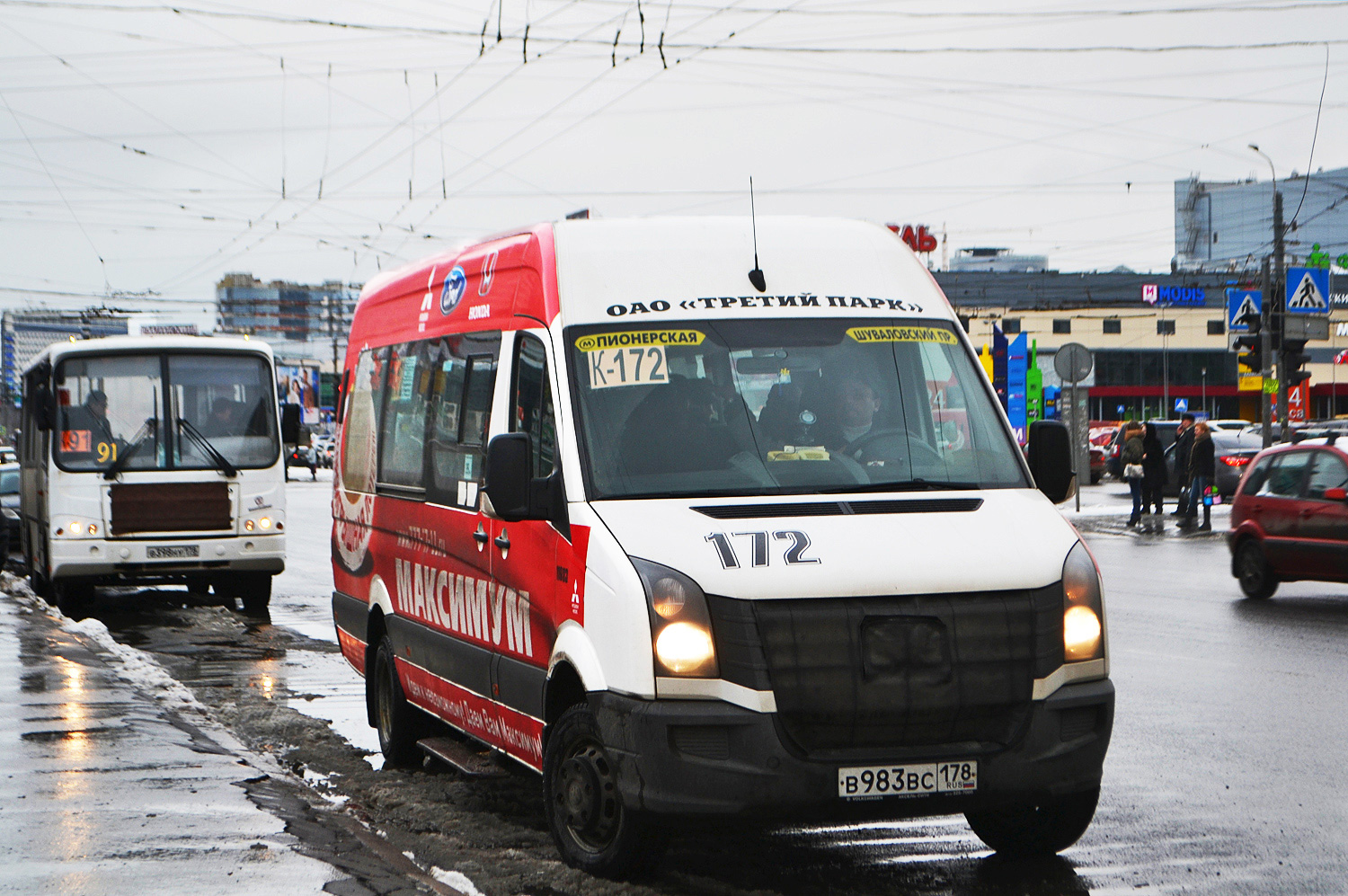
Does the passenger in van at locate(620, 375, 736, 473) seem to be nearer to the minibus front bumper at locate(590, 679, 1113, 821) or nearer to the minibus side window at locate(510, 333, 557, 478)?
the minibus side window at locate(510, 333, 557, 478)

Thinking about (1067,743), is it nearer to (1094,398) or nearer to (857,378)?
(857,378)

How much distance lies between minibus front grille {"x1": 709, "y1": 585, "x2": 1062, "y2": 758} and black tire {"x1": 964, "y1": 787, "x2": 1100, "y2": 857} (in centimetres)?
59

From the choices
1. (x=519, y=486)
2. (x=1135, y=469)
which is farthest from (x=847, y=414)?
(x=1135, y=469)

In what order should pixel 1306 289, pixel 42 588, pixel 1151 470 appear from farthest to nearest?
pixel 1151 470 → pixel 1306 289 → pixel 42 588

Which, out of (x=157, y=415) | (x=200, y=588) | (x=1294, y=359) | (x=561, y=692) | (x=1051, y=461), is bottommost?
(x=200, y=588)

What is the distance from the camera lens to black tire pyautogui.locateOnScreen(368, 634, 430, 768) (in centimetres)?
805

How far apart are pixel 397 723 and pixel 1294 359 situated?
21.6 m

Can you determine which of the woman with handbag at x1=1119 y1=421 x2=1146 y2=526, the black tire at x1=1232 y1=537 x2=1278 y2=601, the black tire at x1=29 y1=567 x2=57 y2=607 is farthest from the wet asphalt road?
the woman with handbag at x1=1119 y1=421 x2=1146 y2=526

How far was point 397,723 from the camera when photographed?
26.5 ft

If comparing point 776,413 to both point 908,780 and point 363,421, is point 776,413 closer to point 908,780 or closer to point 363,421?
point 908,780

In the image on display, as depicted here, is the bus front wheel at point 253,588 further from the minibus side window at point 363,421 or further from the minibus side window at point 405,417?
the minibus side window at point 405,417

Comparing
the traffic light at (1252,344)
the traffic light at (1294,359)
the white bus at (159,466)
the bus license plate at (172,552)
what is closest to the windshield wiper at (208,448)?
the white bus at (159,466)

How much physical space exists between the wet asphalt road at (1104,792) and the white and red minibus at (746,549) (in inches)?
12.6

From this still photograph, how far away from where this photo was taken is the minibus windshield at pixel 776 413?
5746 mm
